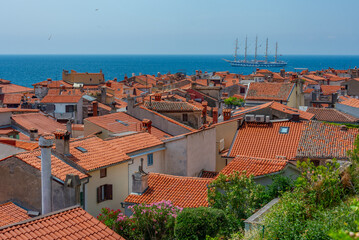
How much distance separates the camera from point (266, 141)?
24.2 meters

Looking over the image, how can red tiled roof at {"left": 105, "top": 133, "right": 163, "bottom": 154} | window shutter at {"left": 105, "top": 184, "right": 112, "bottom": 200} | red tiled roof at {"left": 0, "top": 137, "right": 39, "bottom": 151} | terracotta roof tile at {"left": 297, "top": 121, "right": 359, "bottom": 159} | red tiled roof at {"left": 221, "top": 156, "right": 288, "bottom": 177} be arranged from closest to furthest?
red tiled roof at {"left": 221, "top": 156, "right": 288, "bottom": 177} < window shutter at {"left": 105, "top": 184, "right": 112, "bottom": 200} < red tiled roof at {"left": 0, "top": 137, "right": 39, "bottom": 151} < red tiled roof at {"left": 105, "top": 133, "right": 163, "bottom": 154} < terracotta roof tile at {"left": 297, "top": 121, "right": 359, "bottom": 159}

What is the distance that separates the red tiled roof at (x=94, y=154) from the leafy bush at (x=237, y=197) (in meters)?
5.31

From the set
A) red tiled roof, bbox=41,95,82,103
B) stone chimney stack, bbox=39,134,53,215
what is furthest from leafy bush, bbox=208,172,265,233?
red tiled roof, bbox=41,95,82,103

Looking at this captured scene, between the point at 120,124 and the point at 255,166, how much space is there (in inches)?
461

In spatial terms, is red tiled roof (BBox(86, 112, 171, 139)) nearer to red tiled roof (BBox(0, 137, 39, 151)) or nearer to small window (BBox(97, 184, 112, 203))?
red tiled roof (BBox(0, 137, 39, 151))

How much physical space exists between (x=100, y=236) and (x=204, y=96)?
40.6 meters

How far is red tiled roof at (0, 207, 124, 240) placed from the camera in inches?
414

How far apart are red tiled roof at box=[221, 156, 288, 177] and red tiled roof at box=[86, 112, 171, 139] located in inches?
355

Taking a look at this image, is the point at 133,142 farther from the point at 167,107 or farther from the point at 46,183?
the point at 167,107

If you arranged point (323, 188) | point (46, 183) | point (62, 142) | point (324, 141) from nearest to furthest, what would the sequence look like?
point (323, 188) < point (46, 183) < point (62, 142) < point (324, 141)

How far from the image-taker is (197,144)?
22.9m

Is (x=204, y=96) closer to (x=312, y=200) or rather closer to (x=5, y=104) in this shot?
(x=5, y=104)

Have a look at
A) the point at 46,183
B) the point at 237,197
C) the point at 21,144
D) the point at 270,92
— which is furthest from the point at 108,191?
the point at 270,92

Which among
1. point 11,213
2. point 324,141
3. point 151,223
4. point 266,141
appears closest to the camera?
point 151,223
